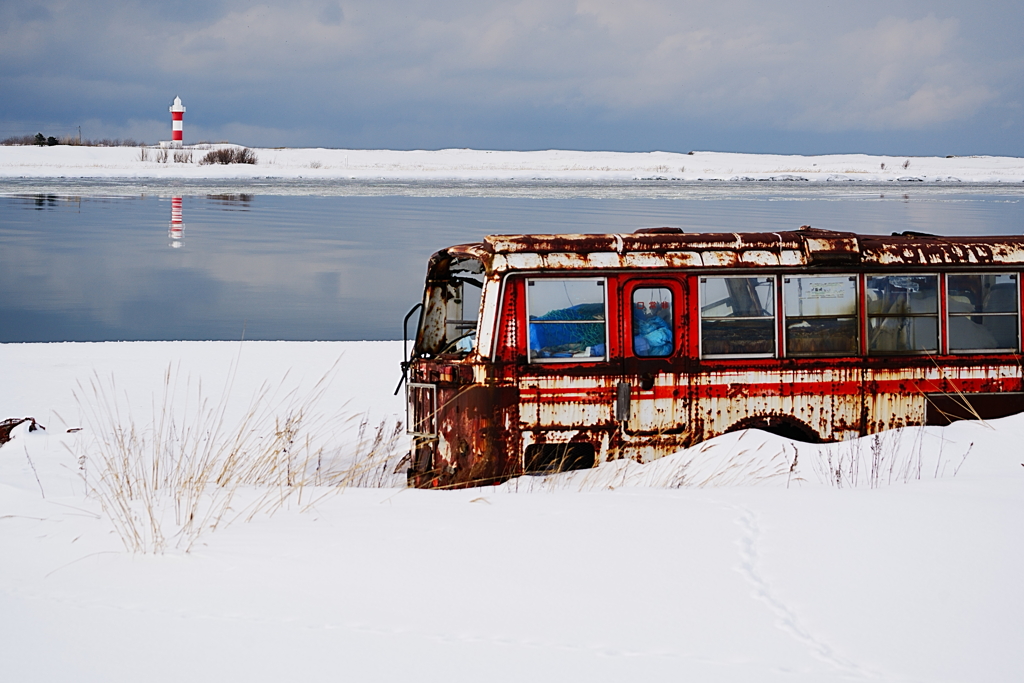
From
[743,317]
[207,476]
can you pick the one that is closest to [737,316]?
[743,317]

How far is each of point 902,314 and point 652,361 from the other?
2.25 meters

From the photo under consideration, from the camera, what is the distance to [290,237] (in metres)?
35.6

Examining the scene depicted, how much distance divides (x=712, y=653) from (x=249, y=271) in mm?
26776

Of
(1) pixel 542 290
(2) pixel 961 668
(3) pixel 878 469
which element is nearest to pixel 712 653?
(2) pixel 961 668

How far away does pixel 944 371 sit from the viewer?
8.71 meters

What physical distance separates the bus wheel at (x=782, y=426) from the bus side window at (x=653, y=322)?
0.88 m

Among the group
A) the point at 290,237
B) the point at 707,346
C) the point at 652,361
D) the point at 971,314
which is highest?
the point at 290,237

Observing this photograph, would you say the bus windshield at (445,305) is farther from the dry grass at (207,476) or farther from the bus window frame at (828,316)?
the bus window frame at (828,316)

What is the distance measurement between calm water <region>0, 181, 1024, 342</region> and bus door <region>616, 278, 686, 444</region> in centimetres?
864

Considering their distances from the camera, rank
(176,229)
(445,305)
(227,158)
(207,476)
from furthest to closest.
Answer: (227,158) < (176,229) < (445,305) < (207,476)

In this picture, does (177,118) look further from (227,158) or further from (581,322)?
(581,322)

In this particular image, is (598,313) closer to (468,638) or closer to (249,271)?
(468,638)

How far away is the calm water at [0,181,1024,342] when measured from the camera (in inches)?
916

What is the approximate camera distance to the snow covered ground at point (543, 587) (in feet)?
13.2
